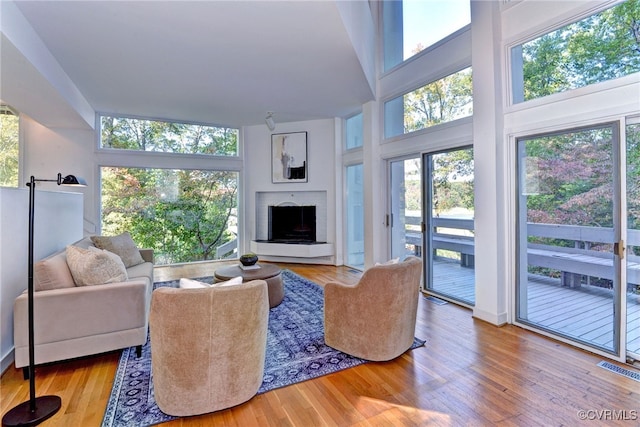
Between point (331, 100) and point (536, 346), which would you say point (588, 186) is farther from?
point (331, 100)

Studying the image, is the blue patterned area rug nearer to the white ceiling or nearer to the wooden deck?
the wooden deck

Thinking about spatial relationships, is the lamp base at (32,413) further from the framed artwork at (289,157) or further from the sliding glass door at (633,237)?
the framed artwork at (289,157)

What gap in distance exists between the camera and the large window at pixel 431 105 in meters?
3.82

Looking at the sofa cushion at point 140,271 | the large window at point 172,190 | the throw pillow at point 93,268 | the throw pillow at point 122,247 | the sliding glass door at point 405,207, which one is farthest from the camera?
the large window at point 172,190

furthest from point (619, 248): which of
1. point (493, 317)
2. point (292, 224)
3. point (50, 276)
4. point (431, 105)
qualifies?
point (292, 224)

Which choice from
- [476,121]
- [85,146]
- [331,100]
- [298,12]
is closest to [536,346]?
[476,121]

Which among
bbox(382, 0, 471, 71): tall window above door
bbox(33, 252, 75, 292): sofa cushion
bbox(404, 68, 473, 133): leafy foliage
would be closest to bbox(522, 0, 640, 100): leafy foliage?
bbox(404, 68, 473, 133): leafy foliage

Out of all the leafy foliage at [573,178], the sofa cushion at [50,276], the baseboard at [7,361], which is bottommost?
the baseboard at [7,361]

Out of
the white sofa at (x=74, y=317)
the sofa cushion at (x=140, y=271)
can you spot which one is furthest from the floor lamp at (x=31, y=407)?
the sofa cushion at (x=140, y=271)

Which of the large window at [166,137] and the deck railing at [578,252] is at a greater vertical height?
the large window at [166,137]

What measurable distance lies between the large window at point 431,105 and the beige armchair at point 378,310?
2.39m

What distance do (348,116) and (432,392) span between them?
5.25 metres

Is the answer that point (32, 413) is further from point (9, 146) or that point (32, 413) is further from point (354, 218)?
point (354, 218)

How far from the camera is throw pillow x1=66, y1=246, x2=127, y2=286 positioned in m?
2.58
